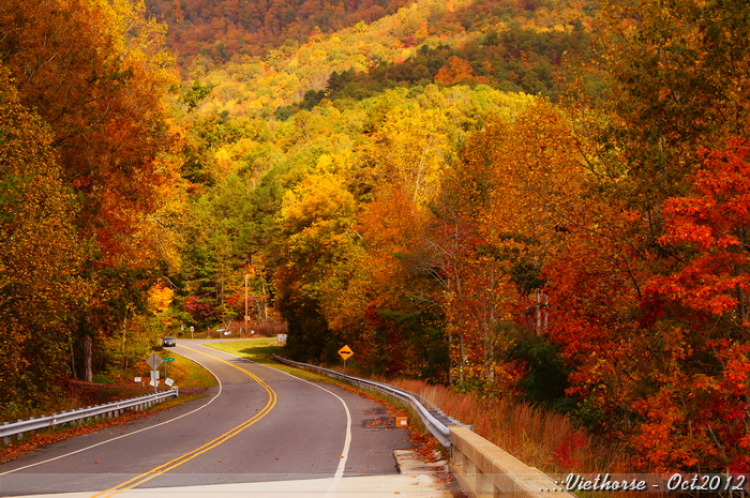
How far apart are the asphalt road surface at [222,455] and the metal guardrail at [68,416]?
1.01 metres

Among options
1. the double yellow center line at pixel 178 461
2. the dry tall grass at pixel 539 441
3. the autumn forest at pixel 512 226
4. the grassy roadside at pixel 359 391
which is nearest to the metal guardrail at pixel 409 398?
the grassy roadside at pixel 359 391

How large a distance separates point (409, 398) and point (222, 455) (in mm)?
9990

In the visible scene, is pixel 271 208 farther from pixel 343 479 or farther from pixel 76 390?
pixel 343 479

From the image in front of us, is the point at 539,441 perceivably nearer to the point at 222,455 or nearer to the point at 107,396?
the point at 222,455

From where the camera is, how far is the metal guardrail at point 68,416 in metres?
17.1

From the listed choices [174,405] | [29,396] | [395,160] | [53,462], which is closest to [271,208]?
[395,160]

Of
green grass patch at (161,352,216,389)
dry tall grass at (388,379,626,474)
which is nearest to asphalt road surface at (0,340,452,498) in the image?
dry tall grass at (388,379,626,474)

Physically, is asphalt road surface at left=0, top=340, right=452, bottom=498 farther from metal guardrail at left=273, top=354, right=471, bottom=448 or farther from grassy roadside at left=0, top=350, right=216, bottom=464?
metal guardrail at left=273, top=354, right=471, bottom=448

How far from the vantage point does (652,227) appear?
1521 cm

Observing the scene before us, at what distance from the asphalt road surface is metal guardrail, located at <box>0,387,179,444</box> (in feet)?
3.32

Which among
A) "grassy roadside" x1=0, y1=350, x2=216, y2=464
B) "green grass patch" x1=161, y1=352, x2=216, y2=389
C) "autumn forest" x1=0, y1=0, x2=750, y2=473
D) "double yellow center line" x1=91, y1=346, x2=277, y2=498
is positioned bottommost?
"green grass patch" x1=161, y1=352, x2=216, y2=389

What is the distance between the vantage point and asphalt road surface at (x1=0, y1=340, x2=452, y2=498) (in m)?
11.0

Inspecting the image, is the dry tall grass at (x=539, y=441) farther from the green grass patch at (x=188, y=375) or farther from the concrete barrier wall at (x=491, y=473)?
the green grass patch at (x=188, y=375)

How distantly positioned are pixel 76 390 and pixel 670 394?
25476 mm
